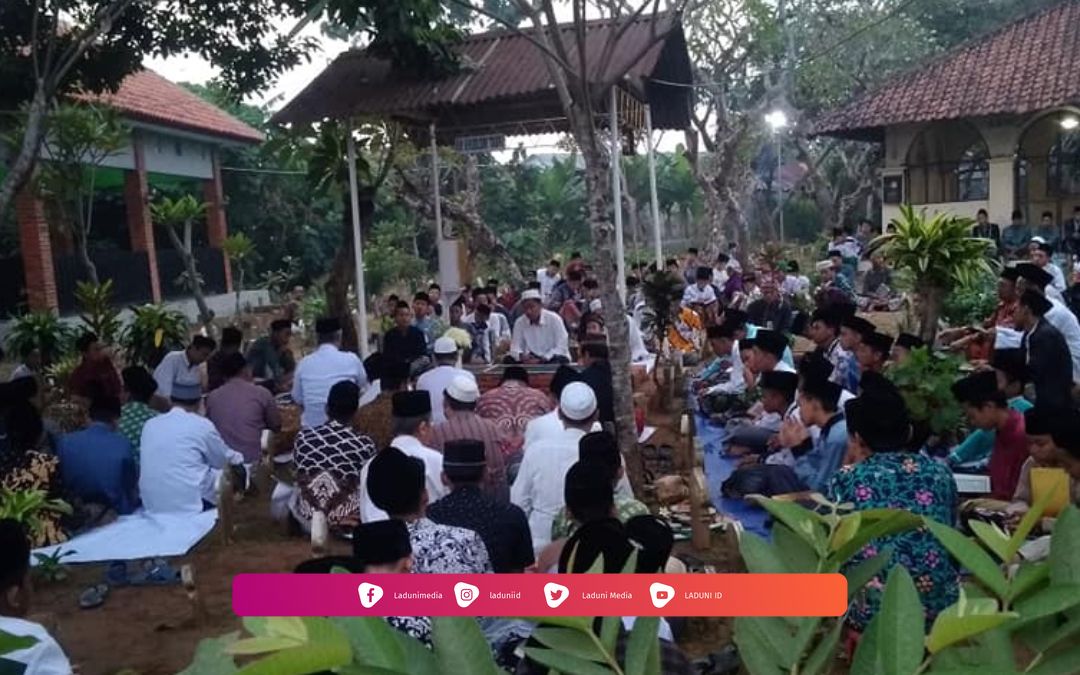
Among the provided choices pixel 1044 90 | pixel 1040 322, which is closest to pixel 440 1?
pixel 1040 322

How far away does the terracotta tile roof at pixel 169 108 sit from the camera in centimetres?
1488

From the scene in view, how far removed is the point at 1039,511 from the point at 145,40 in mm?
9766

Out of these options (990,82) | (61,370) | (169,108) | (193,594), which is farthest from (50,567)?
(990,82)

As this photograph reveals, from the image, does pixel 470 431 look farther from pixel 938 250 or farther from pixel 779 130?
pixel 779 130

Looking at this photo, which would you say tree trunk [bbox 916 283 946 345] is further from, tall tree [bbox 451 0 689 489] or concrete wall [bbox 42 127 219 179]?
concrete wall [bbox 42 127 219 179]

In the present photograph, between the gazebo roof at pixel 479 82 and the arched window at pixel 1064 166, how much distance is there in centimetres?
980

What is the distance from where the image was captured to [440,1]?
9.35m

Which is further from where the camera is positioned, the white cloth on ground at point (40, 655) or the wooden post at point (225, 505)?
the wooden post at point (225, 505)

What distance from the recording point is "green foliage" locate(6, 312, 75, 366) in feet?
35.1

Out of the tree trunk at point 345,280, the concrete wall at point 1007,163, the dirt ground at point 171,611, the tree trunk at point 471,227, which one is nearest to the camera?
the dirt ground at point 171,611

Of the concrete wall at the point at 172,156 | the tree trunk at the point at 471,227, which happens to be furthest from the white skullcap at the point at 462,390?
the tree trunk at the point at 471,227

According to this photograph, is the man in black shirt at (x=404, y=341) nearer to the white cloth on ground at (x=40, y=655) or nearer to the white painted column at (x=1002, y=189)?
the white cloth on ground at (x=40, y=655)

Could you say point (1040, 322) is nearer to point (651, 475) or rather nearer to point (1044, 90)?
point (651, 475)

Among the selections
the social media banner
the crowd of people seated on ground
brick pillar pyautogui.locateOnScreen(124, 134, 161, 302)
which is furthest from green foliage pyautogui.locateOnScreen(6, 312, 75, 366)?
the social media banner
